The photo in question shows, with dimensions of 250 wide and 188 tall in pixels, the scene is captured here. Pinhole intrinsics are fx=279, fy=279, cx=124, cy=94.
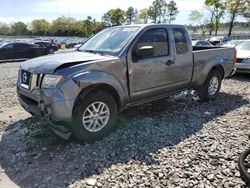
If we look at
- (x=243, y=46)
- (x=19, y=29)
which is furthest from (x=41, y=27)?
(x=243, y=46)

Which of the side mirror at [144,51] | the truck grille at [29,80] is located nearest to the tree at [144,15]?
the side mirror at [144,51]

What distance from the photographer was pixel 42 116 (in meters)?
4.14

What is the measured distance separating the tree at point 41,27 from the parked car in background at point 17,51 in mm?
66575

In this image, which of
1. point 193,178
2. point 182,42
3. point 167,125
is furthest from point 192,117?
point 193,178

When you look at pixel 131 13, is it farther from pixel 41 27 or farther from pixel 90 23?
pixel 41 27

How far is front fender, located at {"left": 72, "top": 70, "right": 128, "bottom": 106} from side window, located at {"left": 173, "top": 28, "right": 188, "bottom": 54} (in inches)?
66.8

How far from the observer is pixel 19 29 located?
8581 cm

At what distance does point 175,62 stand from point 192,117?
118 centimetres

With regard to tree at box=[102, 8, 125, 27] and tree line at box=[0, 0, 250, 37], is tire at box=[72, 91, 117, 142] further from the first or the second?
tree at box=[102, 8, 125, 27]

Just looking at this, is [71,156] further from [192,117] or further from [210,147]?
[192,117]

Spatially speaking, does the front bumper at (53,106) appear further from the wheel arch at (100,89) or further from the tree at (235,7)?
the tree at (235,7)

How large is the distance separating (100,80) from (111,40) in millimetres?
1237

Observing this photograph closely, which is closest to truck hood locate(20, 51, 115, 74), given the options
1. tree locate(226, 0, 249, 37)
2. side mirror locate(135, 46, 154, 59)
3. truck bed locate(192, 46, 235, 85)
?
side mirror locate(135, 46, 154, 59)

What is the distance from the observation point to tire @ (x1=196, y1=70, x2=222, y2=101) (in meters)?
6.77
